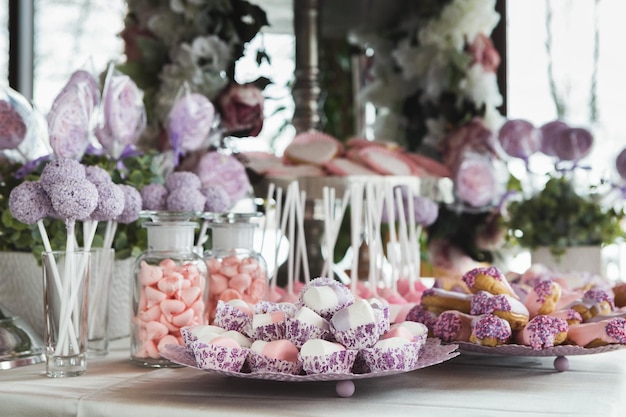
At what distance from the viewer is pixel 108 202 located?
3.24ft

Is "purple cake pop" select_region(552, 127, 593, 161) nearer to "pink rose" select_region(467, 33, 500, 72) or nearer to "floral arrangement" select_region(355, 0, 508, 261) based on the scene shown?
"floral arrangement" select_region(355, 0, 508, 261)

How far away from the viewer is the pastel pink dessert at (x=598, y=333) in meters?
0.96

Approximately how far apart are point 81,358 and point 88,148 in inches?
15.8

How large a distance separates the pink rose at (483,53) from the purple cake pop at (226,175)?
3.25 ft

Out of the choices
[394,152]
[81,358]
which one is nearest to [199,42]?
[394,152]

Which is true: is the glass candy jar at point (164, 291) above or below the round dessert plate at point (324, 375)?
above

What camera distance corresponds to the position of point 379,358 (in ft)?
2.71

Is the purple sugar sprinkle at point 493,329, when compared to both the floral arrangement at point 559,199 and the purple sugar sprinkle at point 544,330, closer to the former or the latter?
the purple sugar sprinkle at point 544,330

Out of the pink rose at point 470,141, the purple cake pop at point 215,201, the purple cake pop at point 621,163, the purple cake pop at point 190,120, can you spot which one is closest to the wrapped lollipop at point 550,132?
the purple cake pop at point 621,163

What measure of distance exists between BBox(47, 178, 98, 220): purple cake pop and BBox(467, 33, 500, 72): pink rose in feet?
5.13

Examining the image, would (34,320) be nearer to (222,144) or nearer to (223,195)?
(223,195)

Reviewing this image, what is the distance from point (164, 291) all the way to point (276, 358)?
0.83ft

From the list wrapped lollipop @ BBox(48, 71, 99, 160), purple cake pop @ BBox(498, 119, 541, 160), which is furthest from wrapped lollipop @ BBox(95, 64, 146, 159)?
purple cake pop @ BBox(498, 119, 541, 160)

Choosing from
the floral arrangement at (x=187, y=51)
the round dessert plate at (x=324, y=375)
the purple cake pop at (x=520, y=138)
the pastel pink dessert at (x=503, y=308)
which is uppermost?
the floral arrangement at (x=187, y=51)
